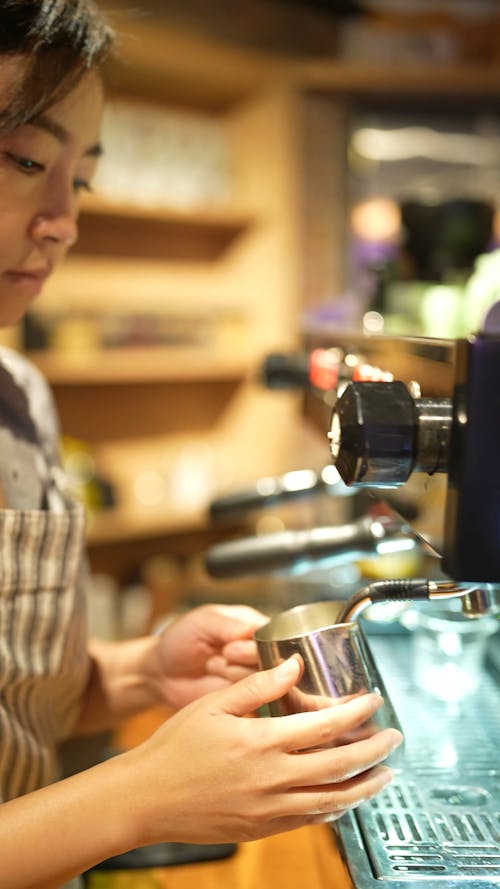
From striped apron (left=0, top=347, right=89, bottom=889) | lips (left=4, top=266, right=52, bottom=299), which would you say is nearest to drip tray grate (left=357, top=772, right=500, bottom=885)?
striped apron (left=0, top=347, right=89, bottom=889)

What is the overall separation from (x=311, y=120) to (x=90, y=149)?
7.51 feet

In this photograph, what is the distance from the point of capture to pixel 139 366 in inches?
110

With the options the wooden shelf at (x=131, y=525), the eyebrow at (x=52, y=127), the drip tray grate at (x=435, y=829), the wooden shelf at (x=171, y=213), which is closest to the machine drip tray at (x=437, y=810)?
the drip tray grate at (x=435, y=829)

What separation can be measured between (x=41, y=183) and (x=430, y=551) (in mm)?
489

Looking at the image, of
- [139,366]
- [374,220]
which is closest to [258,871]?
[139,366]

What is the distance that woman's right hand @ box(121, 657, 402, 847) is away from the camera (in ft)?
1.86

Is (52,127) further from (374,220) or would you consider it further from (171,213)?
(374,220)

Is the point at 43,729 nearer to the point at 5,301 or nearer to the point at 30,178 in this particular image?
the point at 5,301

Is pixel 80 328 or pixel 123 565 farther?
pixel 123 565

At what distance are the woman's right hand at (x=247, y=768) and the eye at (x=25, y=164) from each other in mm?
493

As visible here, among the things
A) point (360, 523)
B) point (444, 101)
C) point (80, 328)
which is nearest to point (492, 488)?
point (360, 523)

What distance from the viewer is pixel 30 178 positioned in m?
0.75

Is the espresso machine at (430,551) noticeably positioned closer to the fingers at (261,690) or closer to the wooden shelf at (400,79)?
the fingers at (261,690)

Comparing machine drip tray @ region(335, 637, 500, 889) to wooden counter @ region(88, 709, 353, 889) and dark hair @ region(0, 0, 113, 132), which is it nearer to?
wooden counter @ region(88, 709, 353, 889)
